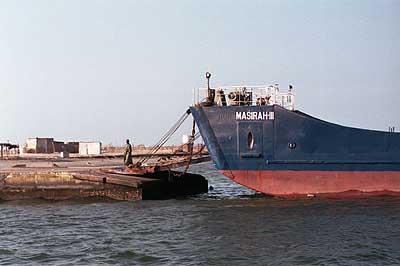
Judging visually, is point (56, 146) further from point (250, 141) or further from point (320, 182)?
point (320, 182)

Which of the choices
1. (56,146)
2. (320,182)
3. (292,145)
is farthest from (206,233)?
(56,146)

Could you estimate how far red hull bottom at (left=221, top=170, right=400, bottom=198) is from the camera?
17266 millimetres

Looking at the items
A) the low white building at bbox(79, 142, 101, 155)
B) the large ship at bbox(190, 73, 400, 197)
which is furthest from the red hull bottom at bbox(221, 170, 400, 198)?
the low white building at bbox(79, 142, 101, 155)

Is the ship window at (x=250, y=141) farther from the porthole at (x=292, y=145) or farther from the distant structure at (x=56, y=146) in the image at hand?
the distant structure at (x=56, y=146)

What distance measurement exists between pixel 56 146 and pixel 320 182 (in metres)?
43.8

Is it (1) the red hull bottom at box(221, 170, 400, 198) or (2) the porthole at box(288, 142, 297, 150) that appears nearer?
(1) the red hull bottom at box(221, 170, 400, 198)

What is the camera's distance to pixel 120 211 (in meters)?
16.8

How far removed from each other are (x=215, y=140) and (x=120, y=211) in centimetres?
366

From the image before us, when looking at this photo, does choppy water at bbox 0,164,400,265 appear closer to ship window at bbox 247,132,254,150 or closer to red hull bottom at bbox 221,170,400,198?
red hull bottom at bbox 221,170,400,198

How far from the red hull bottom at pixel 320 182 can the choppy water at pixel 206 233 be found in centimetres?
39

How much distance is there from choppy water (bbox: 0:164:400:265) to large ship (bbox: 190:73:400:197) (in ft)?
1.84

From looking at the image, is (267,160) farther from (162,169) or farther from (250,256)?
(250,256)

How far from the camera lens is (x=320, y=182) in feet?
57.7

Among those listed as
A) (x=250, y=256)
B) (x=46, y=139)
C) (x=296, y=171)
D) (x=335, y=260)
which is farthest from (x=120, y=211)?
(x=46, y=139)
